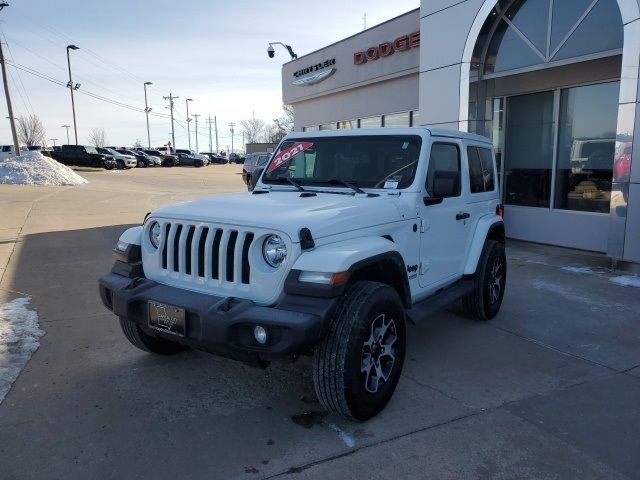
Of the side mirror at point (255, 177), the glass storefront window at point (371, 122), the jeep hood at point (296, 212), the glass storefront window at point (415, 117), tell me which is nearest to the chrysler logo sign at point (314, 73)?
the glass storefront window at point (371, 122)

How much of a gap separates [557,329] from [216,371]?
3.42 m

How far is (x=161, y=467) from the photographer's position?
2.86m

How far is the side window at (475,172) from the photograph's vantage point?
4.99 meters

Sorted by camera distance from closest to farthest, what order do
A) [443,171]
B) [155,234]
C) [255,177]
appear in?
1. [155,234]
2. [443,171]
3. [255,177]

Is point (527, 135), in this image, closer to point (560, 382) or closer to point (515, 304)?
point (515, 304)

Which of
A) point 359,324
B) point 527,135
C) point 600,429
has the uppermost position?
point 527,135

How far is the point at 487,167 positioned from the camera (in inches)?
217

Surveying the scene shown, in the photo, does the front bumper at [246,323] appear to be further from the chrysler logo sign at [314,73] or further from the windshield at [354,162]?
the chrysler logo sign at [314,73]

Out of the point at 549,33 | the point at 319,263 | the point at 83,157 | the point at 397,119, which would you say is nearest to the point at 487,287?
the point at 319,263

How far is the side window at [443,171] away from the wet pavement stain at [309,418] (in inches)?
72.9

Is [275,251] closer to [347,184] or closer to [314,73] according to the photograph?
[347,184]

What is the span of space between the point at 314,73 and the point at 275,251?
53.9 feet

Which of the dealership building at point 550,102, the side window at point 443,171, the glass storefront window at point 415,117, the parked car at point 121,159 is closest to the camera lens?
the side window at point 443,171

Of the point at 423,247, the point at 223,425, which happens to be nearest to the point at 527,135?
the point at 423,247
